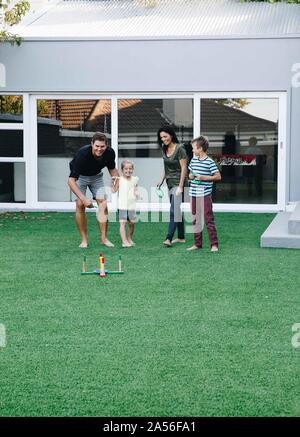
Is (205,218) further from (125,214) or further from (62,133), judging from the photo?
(62,133)

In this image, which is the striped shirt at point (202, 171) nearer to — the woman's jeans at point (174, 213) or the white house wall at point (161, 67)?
the woman's jeans at point (174, 213)

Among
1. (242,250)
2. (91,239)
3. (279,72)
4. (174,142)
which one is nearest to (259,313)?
(242,250)

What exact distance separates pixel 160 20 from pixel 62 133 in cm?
349

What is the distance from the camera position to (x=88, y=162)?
1179 cm

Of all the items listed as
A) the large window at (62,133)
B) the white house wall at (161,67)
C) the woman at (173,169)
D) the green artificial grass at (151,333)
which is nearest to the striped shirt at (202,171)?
the woman at (173,169)

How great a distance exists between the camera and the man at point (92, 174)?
38.1 feet

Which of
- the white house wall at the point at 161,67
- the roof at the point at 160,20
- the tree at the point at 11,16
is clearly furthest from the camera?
the roof at the point at 160,20

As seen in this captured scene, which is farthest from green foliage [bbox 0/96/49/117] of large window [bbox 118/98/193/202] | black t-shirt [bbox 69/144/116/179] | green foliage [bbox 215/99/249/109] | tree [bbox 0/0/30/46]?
black t-shirt [bbox 69/144/116/179]

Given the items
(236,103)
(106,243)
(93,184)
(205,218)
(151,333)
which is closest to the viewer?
(151,333)

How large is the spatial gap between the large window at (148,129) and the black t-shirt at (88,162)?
233 inches

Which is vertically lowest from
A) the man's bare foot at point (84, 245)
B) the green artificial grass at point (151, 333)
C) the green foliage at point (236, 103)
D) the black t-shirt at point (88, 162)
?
the green artificial grass at point (151, 333)

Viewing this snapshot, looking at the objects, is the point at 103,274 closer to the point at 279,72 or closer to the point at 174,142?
the point at 174,142

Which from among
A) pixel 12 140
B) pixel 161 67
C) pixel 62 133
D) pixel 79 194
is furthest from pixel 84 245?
pixel 12 140

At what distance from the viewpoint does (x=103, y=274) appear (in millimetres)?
9484
